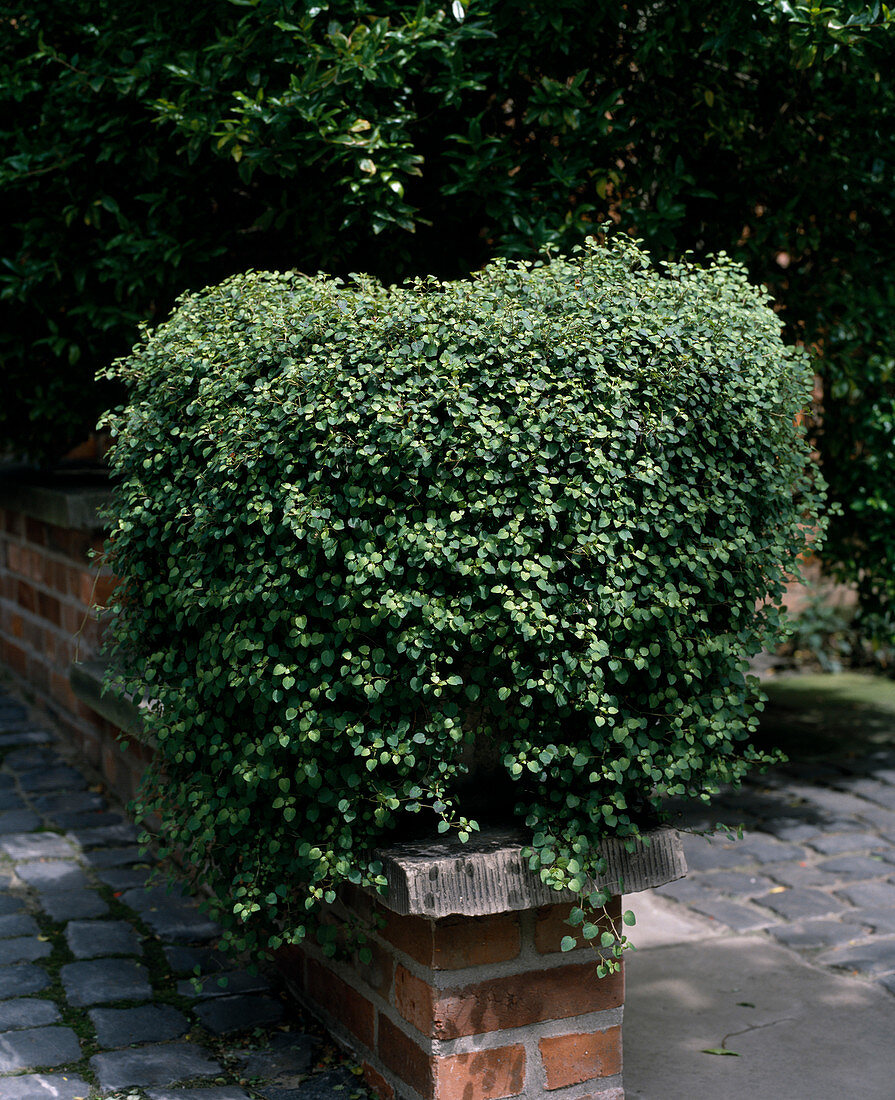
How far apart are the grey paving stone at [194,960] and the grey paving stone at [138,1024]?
20 cm

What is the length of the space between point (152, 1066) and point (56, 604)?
8.95ft

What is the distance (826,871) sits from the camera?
14.2ft

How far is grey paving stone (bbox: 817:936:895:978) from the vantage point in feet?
11.6

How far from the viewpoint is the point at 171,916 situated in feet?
11.8

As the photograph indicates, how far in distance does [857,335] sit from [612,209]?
3.74 feet

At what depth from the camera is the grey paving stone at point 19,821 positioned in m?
4.21

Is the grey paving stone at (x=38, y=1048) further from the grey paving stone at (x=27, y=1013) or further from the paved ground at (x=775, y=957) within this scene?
the paved ground at (x=775, y=957)

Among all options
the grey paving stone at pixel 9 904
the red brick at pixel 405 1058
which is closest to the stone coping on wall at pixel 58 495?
the grey paving stone at pixel 9 904

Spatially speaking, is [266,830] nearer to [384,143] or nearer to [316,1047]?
[316,1047]

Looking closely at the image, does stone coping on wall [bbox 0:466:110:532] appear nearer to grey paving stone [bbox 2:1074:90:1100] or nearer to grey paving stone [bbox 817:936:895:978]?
grey paving stone [bbox 2:1074:90:1100]

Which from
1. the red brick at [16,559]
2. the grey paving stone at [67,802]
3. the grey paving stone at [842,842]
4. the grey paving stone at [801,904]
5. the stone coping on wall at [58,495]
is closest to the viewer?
the grey paving stone at [801,904]

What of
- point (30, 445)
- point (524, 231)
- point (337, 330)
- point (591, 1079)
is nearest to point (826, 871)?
point (591, 1079)

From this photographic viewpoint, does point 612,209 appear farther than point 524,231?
Yes

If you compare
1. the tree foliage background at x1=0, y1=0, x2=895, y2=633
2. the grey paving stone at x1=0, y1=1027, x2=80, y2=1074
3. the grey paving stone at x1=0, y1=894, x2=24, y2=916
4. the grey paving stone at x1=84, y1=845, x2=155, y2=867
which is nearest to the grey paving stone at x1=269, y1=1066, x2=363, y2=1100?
the grey paving stone at x1=0, y1=1027, x2=80, y2=1074
